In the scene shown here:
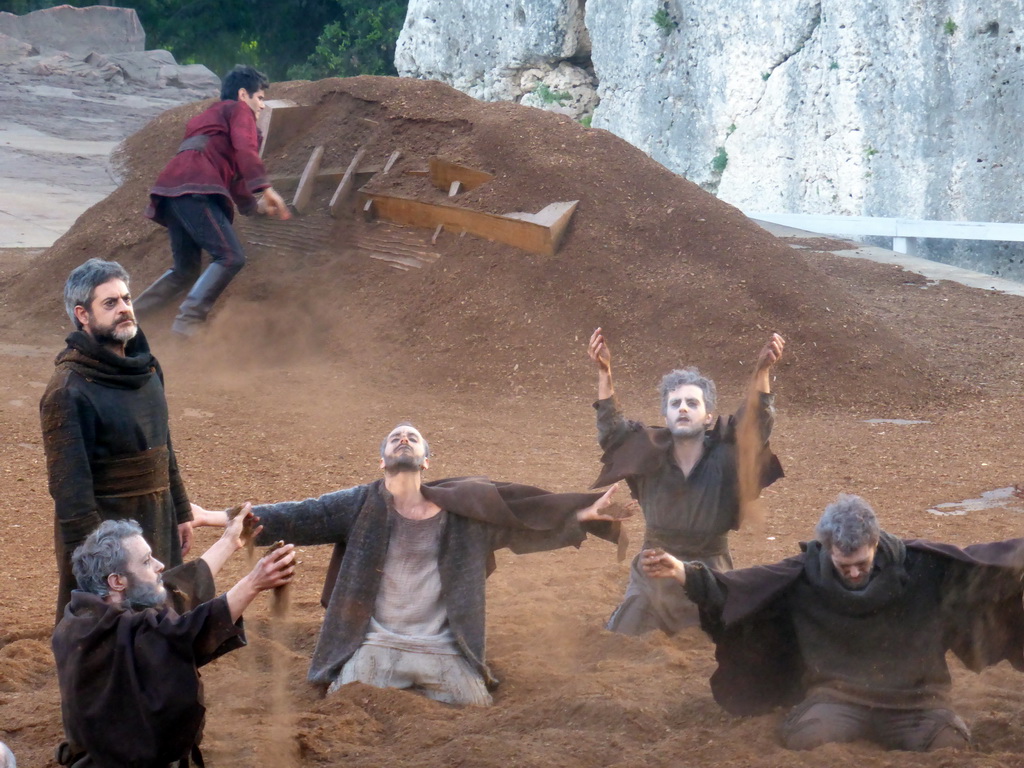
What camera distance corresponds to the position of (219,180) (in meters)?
8.96

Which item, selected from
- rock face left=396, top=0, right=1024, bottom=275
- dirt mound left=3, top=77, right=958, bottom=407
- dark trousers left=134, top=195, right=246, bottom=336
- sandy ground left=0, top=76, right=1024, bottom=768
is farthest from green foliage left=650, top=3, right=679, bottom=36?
dark trousers left=134, top=195, right=246, bottom=336

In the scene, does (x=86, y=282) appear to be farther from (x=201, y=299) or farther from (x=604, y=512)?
(x=201, y=299)

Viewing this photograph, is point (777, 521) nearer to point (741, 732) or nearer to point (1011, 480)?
point (1011, 480)

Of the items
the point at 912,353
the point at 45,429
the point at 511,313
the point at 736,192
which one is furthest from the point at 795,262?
the point at 736,192

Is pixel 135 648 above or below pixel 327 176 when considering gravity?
below

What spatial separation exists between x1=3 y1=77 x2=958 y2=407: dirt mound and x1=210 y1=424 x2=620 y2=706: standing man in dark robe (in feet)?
16.0

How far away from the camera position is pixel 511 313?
32.1 feet

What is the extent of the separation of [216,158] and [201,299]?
1.16m

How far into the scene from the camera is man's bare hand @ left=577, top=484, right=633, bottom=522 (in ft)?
14.0

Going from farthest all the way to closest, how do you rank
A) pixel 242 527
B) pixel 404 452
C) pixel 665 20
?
pixel 665 20, pixel 404 452, pixel 242 527

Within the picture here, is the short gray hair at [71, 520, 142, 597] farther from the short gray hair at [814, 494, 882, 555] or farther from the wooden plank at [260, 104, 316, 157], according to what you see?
the wooden plank at [260, 104, 316, 157]

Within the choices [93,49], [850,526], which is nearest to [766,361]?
[850,526]

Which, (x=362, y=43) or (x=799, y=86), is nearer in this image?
(x=799, y=86)

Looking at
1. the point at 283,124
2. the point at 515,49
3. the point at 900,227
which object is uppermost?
the point at 515,49
